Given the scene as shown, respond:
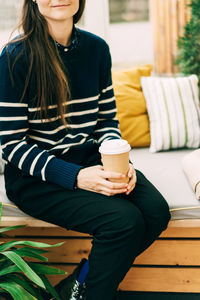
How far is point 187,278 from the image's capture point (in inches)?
57.6

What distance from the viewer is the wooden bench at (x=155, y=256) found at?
56.9 inches

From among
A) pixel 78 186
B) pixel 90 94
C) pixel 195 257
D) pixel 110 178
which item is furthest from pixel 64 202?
pixel 195 257

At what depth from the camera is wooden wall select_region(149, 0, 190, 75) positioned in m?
3.20

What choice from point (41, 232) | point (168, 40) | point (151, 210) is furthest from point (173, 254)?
point (168, 40)

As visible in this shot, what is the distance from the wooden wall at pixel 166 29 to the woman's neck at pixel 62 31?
2.14 meters

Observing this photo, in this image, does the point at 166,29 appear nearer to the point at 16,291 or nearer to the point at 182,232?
the point at 182,232

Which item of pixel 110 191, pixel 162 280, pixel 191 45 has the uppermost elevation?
pixel 191 45

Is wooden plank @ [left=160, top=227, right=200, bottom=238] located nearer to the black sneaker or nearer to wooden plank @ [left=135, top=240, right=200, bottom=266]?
wooden plank @ [left=135, top=240, right=200, bottom=266]

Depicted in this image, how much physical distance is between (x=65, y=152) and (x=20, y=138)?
19 centimetres

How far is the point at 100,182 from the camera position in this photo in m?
1.15

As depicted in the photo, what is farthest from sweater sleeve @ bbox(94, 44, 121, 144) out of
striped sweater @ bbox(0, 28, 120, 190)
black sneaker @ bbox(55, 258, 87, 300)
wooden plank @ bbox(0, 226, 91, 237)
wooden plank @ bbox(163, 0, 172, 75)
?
wooden plank @ bbox(163, 0, 172, 75)

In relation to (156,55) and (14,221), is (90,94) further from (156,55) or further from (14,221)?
(156,55)

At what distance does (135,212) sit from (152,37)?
112 inches

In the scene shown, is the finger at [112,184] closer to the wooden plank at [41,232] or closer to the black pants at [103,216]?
the black pants at [103,216]
